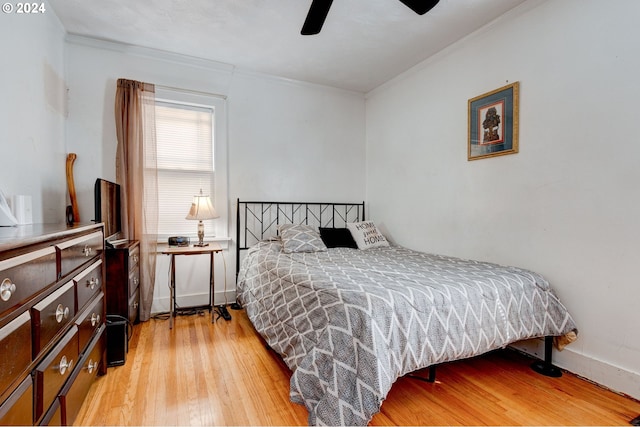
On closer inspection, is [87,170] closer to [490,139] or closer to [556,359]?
[490,139]

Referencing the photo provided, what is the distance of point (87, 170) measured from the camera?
2.91 meters

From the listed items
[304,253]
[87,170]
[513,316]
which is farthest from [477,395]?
[87,170]

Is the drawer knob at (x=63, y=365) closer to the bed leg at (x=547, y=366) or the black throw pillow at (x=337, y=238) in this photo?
the black throw pillow at (x=337, y=238)

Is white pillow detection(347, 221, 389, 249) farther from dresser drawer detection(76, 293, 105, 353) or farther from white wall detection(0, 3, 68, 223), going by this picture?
white wall detection(0, 3, 68, 223)

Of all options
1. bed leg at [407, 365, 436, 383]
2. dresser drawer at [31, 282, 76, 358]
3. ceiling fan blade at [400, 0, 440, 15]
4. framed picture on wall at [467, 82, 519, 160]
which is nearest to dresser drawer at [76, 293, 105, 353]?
dresser drawer at [31, 282, 76, 358]

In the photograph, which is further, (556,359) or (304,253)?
(304,253)

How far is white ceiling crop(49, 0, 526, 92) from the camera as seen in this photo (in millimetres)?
2395

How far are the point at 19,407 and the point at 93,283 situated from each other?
89 cm

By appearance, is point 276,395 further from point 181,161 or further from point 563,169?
point 181,161

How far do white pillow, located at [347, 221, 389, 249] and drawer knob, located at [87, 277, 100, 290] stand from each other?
236 cm

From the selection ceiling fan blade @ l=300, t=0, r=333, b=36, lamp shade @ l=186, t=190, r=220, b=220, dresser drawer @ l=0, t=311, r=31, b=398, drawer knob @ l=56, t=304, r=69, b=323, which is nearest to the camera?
dresser drawer @ l=0, t=311, r=31, b=398

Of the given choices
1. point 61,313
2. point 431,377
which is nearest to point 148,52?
point 61,313

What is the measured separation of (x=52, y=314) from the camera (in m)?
1.14

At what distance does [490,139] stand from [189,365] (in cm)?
280
